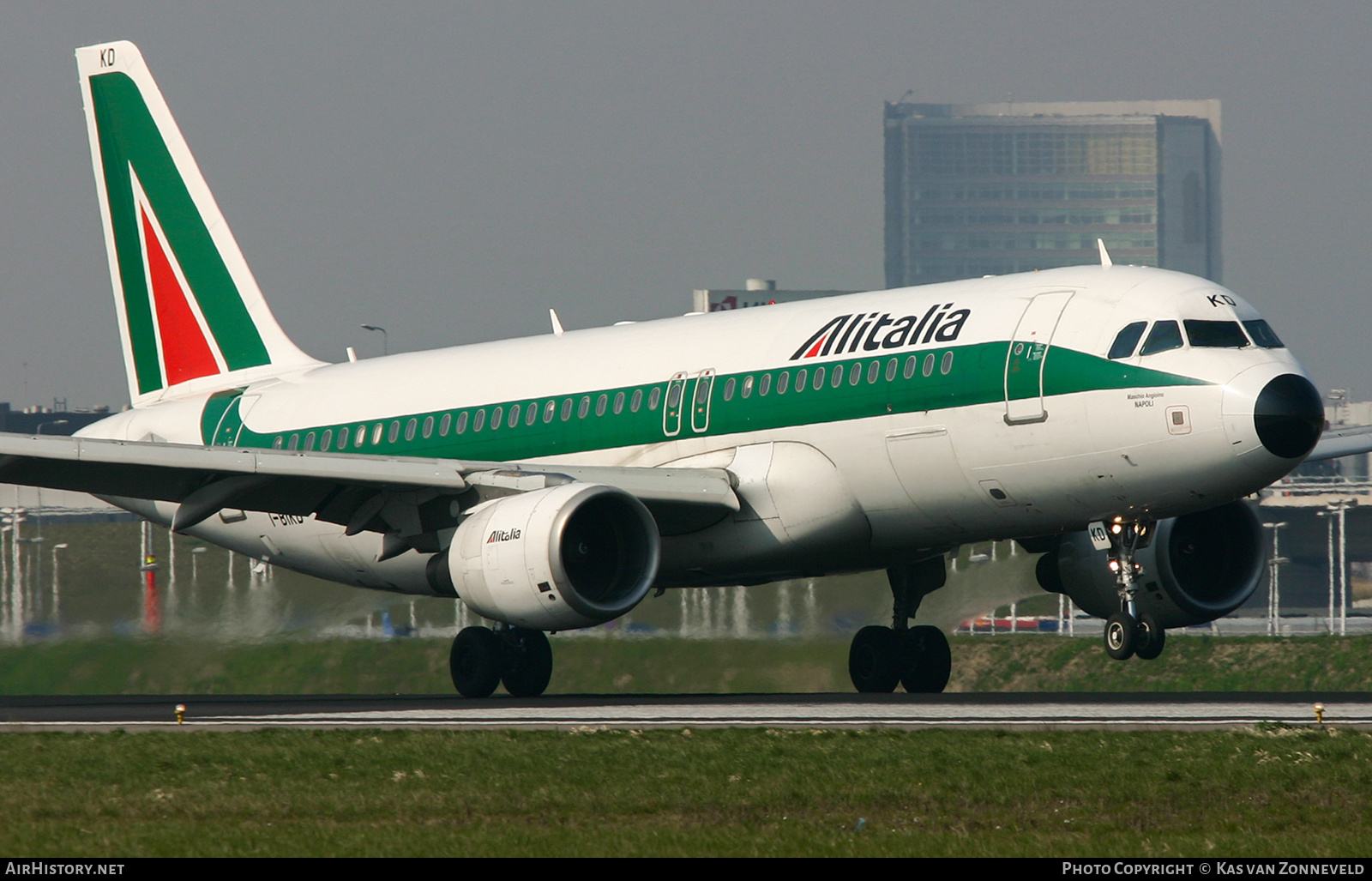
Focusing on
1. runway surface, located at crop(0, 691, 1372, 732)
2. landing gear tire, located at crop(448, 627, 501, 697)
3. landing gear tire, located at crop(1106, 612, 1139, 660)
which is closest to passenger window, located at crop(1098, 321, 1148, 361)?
landing gear tire, located at crop(1106, 612, 1139, 660)

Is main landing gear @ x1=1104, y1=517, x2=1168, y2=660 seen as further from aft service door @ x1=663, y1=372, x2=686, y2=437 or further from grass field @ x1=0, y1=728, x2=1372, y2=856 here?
aft service door @ x1=663, y1=372, x2=686, y2=437

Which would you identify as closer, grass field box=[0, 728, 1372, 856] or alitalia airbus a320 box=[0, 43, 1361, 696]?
grass field box=[0, 728, 1372, 856]

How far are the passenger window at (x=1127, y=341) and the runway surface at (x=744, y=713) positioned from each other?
13.8 feet

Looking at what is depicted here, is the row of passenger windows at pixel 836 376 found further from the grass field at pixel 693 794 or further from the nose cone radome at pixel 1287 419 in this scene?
the grass field at pixel 693 794

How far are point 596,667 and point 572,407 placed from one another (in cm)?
947

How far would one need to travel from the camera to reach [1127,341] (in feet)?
73.3

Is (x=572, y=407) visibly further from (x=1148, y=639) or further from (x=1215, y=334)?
(x=1215, y=334)

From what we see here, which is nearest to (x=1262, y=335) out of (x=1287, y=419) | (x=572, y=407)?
(x=1287, y=419)

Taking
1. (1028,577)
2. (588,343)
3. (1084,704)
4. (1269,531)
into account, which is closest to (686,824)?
(1084,704)

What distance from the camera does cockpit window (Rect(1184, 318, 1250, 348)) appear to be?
2211cm

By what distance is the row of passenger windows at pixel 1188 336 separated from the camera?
22125mm

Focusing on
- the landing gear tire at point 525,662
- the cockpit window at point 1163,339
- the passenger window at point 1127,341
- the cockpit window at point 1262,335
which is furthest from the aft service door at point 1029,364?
the landing gear tire at point 525,662

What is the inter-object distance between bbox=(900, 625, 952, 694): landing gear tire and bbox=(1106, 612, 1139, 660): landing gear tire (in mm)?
6393

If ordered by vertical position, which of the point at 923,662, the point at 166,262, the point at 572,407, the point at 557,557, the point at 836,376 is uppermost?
the point at 166,262
